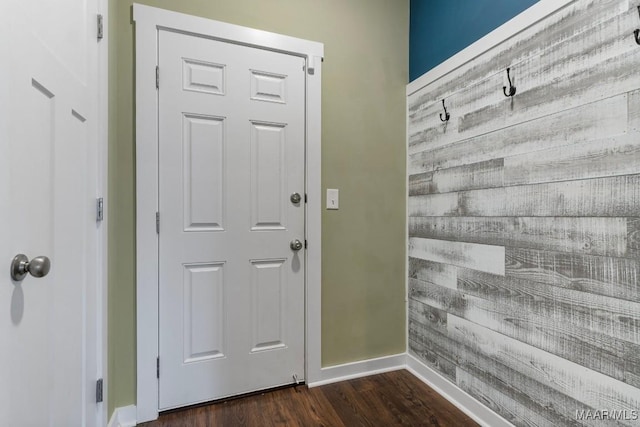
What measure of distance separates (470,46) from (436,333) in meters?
1.62

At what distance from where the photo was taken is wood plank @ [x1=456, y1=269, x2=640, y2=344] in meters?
1.02

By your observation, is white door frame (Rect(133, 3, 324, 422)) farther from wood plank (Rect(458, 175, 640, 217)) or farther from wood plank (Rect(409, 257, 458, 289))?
wood plank (Rect(458, 175, 640, 217))

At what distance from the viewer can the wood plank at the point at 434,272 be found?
1730 mm

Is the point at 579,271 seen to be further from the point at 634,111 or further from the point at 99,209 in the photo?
the point at 99,209

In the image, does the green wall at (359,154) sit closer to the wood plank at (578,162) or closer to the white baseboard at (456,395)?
the white baseboard at (456,395)

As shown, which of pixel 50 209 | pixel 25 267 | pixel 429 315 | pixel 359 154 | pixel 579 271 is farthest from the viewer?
pixel 359 154

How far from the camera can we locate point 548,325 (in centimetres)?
125

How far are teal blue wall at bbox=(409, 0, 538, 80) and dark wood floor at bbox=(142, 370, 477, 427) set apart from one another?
1980mm

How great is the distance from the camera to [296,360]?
73.7 inches

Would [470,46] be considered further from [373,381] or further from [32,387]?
[32,387]

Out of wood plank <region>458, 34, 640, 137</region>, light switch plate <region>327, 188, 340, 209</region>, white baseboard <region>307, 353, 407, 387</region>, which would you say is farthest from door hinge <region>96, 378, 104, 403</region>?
wood plank <region>458, 34, 640, 137</region>

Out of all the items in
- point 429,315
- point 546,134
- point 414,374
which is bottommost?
point 414,374

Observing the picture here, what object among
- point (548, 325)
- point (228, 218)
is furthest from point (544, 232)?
point (228, 218)

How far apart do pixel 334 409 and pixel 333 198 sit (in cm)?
A: 120
